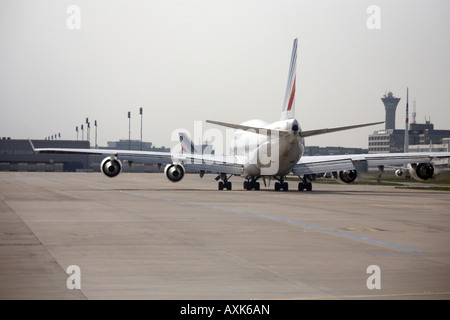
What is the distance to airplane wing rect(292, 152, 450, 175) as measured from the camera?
54.4m

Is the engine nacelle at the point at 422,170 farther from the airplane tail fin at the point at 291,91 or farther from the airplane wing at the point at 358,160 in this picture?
the airplane tail fin at the point at 291,91

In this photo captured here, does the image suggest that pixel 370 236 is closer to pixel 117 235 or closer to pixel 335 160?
pixel 117 235

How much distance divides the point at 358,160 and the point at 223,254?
3963cm

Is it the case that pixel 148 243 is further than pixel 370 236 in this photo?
No

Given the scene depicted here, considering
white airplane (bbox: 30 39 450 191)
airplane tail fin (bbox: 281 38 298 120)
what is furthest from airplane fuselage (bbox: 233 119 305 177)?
airplane tail fin (bbox: 281 38 298 120)

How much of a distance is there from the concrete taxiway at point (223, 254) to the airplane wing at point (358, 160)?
2361 cm

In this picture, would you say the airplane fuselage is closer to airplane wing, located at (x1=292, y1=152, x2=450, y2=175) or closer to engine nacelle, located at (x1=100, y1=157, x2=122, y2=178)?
airplane wing, located at (x1=292, y1=152, x2=450, y2=175)

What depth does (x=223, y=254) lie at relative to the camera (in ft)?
57.6

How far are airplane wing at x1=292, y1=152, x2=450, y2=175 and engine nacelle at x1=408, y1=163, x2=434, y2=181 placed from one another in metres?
0.48

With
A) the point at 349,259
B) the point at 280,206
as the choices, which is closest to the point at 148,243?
the point at 349,259
